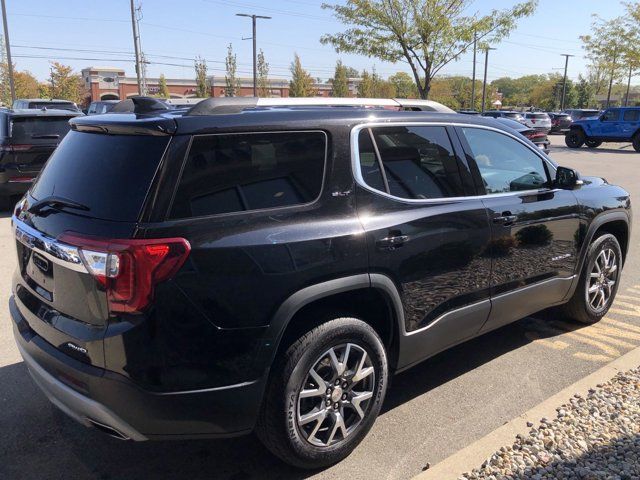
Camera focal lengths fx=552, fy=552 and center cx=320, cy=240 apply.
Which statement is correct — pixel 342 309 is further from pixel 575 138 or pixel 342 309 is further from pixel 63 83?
pixel 63 83

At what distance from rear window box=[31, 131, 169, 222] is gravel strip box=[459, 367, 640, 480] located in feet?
6.70

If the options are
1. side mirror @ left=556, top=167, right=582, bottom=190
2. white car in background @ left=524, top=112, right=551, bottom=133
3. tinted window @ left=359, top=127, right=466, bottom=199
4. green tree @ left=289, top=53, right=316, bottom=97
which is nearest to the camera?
tinted window @ left=359, top=127, right=466, bottom=199

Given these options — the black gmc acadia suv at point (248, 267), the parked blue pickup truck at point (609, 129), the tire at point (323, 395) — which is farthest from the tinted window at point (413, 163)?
the parked blue pickup truck at point (609, 129)

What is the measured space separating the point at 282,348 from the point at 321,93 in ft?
229

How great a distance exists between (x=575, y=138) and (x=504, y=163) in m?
25.3

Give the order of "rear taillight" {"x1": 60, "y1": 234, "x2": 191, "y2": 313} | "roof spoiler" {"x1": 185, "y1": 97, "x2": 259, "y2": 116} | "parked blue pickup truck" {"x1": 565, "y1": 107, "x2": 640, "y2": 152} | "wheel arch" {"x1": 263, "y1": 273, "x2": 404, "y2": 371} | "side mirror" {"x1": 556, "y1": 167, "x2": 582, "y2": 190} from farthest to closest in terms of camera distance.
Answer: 1. "parked blue pickup truck" {"x1": 565, "y1": 107, "x2": 640, "y2": 152}
2. "side mirror" {"x1": 556, "y1": 167, "x2": 582, "y2": 190}
3. "roof spoiler" {"x1": 185, "y1": 97, "x2": 259, "y2": 116}
4. "wheel arch" {"x1": 263, "y1": 273, "x2": 404, "y2": 371}
5. "rear taillight" {"x1": 60, "y1": 234, "x2": 191, "y2": 313}

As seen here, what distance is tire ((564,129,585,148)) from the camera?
26172 mm

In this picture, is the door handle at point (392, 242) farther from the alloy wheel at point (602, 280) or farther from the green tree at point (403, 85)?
the green tree at point (403, 85)

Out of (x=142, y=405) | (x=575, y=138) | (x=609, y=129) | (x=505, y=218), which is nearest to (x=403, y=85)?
(x=575, y=138)

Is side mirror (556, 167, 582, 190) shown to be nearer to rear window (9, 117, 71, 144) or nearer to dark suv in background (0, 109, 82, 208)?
dark suv in background (0, 109, 82, 208)

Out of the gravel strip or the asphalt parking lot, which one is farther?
the asphalt parking lot

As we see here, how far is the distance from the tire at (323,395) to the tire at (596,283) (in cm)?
235

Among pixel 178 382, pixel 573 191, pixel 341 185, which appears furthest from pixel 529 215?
pixel 178 382

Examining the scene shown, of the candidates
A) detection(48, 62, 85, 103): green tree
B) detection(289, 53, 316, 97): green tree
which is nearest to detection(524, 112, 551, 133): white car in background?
detection(289, 53, 316, 97): green tree
